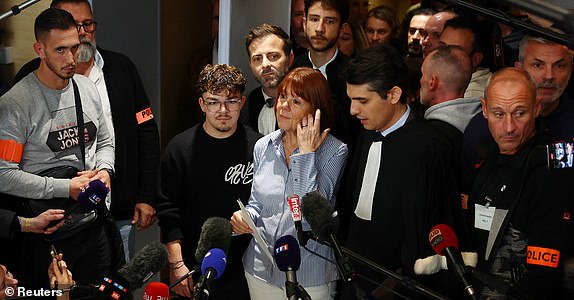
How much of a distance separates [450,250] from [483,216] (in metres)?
0.83

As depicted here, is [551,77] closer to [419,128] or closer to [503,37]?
[419,128]

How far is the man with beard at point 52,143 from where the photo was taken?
9.96ft

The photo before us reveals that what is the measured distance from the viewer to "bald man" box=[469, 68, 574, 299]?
234 centimetres

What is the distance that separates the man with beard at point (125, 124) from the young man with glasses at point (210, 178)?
358mm

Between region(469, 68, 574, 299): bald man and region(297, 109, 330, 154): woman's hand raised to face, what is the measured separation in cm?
67

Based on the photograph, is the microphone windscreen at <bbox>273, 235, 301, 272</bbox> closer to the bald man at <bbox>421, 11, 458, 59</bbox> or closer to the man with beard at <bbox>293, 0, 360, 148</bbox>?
the man with beard at <bbox>293, 0, 360, 148</bbox>

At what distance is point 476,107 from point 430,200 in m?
0.65

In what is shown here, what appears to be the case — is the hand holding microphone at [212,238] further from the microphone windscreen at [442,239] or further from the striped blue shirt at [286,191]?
the striped blue shirt at [286,191]

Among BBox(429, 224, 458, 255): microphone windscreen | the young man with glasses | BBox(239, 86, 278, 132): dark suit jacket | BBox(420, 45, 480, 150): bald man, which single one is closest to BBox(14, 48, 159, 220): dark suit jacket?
the young man with glasses

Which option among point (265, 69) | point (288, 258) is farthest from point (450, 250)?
point (265, 69)

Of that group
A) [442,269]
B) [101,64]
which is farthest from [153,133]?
[442,269]

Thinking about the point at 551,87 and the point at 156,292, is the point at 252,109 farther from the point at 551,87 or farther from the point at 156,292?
the point at 156,292

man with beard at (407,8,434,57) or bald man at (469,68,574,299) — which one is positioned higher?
man with beard at (407,8,434,57)

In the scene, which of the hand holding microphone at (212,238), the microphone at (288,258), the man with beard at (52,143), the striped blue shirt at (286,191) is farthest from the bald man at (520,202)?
the man with beard at (52,143)
